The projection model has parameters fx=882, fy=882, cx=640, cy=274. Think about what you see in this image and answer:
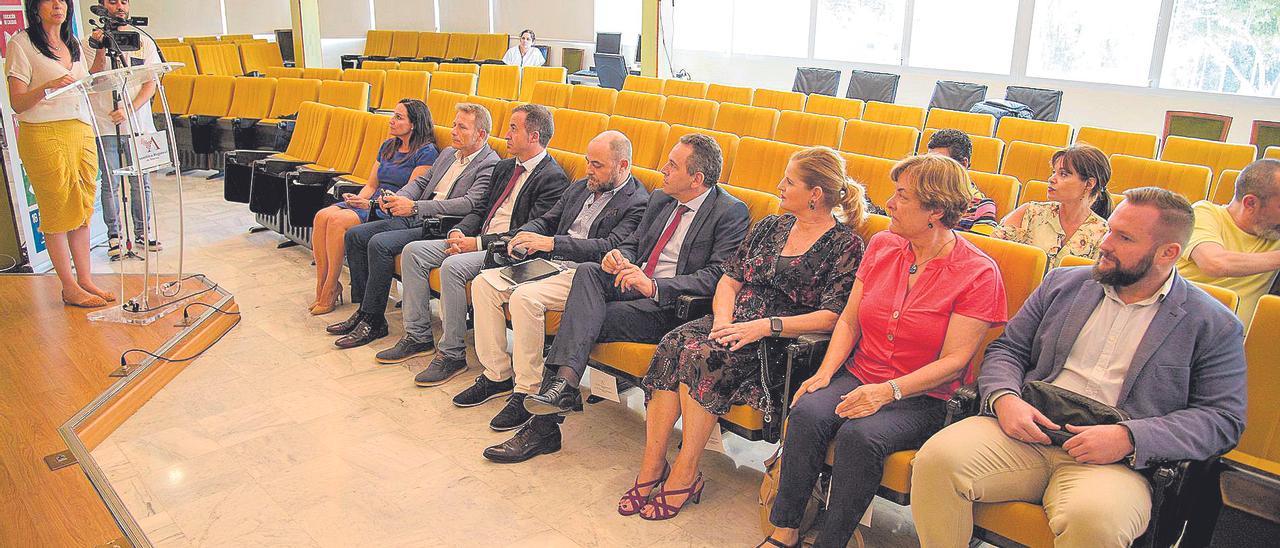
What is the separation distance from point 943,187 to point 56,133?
4.00 m

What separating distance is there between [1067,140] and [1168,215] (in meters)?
3.78

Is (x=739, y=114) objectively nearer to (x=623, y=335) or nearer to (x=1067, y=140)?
(x=1067, y=140)

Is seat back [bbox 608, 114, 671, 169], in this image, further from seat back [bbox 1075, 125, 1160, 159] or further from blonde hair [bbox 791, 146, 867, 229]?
seat back [bbox 1075, 125, 1160, 159]

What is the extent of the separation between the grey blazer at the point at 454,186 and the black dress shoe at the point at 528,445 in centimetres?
147

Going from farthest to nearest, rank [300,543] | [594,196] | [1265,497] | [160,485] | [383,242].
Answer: [383,242] → [594,196] → [160,485] → [300,543] → [1265,497]

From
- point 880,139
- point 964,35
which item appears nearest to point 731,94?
point 880,139

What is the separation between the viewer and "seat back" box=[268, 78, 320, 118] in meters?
7.59

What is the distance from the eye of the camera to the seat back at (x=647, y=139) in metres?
5.07

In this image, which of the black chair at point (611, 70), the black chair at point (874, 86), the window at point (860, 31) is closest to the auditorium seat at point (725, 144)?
the black chair at point (874, 86)

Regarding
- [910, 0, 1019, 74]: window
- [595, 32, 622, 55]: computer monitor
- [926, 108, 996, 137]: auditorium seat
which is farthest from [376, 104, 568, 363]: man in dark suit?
[595, 32, 622, 55]: computer monitor

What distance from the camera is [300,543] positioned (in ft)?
8.71

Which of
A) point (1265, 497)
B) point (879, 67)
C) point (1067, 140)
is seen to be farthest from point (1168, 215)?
point (879, 67)

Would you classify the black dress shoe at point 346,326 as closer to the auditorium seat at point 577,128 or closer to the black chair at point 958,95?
the auditorium seat at point 577,128

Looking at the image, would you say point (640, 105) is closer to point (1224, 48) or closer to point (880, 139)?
point (880, 139)
